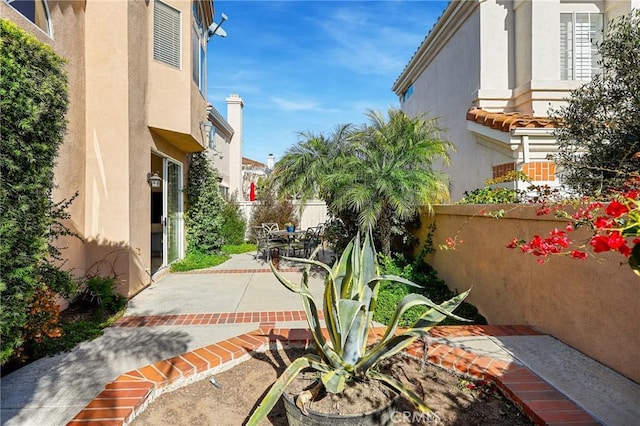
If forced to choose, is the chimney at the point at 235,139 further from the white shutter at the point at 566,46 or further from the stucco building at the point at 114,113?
the white shutter at the point at 566,46

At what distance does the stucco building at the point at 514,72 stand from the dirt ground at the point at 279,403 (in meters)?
5.22

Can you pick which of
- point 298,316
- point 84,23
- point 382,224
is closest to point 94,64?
point 84,23

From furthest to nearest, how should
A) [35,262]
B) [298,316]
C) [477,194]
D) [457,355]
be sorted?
[477,194] → [298,316] → [457,355] → [35,262]

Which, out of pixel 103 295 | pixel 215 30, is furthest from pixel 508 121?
pixel 215 30

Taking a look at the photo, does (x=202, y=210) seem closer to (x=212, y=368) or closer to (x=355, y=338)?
(x=212, y=368)

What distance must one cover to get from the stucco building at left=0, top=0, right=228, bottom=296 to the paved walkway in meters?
1.76

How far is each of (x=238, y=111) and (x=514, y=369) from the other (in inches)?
770

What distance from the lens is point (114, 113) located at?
651 cm

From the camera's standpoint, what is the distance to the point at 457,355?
3500 mm

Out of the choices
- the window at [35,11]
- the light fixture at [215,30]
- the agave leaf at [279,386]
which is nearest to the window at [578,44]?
the agave leaf at [279,386]

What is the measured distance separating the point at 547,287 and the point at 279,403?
3.31 metres

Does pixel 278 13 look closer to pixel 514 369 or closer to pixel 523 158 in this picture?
pixel 523 158

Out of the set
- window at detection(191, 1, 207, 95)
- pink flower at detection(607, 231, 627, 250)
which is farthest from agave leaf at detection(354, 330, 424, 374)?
window at detection(191, 1, 207, 95)

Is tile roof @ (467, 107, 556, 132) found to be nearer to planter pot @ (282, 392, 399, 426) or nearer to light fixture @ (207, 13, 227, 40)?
planter pot @ (282, 392, 399, 426)
